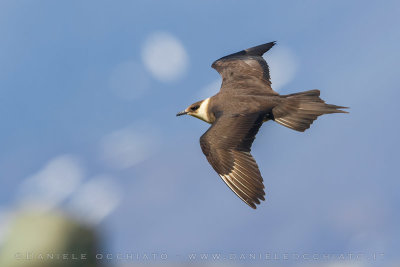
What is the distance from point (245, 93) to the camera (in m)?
11.4

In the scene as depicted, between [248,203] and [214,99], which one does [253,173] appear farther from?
[214,99]

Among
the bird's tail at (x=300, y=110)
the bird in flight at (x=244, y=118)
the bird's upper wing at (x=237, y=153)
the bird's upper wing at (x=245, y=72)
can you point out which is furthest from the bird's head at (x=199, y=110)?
the bird's tail at (x=300, y=110)

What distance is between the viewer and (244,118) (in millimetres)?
10531

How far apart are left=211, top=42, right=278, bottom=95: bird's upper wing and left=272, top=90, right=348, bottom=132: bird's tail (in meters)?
0.63

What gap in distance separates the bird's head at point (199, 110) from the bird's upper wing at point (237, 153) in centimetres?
113

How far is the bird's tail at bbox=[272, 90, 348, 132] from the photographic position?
1068 cm

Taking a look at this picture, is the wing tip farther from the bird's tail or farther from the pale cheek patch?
the bird's tail

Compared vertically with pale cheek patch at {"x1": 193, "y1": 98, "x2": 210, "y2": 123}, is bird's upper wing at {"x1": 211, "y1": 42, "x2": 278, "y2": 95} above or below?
above

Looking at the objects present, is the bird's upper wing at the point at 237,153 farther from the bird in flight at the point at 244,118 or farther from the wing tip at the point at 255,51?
the wing tip at the point at 255,51

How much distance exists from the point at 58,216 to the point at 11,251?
3.76 feet

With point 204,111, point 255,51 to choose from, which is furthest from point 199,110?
point 255,51

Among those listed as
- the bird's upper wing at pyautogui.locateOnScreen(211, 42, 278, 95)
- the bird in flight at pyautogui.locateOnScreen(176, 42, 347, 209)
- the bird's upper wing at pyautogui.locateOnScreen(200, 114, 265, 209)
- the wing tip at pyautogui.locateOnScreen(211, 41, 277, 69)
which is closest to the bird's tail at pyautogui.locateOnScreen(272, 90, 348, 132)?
the bird in flight at pyautogui.locateOnScreen(176, 42, 347, 209)

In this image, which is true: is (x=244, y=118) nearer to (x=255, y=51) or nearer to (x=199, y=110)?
(x=199, y=110)

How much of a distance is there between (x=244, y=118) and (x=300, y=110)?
2.84 feet
